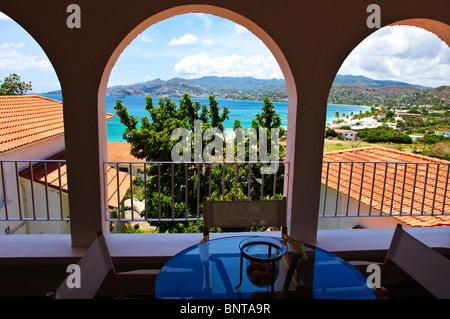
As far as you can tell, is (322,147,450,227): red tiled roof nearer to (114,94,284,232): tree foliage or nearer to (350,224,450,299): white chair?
(114,94,284,232): tree foliage

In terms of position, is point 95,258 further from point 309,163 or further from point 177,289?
point 309,163

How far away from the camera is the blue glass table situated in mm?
1547

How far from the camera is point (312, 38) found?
2641mm

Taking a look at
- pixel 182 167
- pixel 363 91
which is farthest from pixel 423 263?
pixel 363 91

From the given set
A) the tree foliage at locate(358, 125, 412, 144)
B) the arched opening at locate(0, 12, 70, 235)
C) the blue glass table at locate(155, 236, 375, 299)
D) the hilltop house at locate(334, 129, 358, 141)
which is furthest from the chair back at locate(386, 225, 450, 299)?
the tree foliage at locate(358, 125, 412, 144)

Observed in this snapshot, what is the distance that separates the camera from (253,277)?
1.63 meters

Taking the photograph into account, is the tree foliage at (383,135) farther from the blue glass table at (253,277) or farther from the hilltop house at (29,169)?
the blue glass table at (253,277)

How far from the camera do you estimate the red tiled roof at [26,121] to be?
21.9 feet

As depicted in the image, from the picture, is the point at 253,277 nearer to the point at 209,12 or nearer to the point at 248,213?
the point at 248,213

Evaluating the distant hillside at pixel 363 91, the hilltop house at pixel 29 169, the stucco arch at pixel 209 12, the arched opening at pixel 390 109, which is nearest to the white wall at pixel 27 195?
the hilltop house at pixel 29 169

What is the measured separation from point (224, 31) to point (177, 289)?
2776 centimetres

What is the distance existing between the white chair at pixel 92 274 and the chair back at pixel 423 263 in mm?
1441

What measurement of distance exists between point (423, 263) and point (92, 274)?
1736mm
